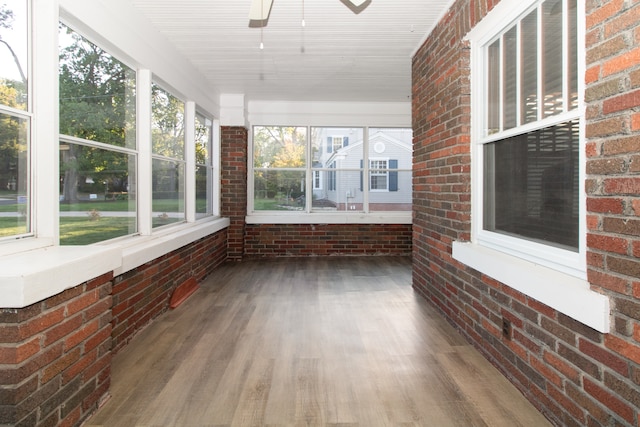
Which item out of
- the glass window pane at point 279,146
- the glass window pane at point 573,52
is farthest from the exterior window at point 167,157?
the glass window pane at point 573,52

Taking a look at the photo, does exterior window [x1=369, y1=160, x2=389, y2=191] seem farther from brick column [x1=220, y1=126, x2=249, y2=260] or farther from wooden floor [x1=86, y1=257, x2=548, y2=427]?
wooden floor [x1=86, y1=257, x2=548, y2=427]

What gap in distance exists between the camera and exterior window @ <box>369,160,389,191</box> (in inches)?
298

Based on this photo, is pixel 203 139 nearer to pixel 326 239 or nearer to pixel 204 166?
pixel 204 166

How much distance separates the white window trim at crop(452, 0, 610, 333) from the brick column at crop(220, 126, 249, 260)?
4.29 metres

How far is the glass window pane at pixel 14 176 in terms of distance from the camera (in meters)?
2.12

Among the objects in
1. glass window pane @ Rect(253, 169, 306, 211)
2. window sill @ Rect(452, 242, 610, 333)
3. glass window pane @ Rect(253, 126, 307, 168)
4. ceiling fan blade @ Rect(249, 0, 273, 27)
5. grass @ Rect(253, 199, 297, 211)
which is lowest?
window sill @ Rect(452, 242, 610, 333)

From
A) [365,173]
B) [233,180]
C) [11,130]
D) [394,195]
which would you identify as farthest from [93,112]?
[394,195]

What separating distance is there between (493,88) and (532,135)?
0.70 m

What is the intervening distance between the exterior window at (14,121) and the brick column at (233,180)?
4540mm

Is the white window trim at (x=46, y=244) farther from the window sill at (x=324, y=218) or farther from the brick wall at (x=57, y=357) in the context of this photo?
the window sill at (x=324, y=218)

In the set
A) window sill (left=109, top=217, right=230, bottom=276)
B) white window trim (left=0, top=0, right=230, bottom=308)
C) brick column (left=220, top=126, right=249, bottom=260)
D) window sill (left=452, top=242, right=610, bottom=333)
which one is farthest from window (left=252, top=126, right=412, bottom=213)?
window sill (left=452, top=242, right=610, bottom=333)

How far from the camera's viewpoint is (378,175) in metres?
7.59

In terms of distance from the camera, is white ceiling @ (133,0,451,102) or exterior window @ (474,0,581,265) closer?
exterior window @ (474,0,581,265)

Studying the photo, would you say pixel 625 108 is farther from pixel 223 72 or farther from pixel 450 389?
pixel 223 72
